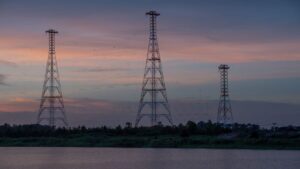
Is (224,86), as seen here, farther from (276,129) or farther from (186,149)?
(276,129)

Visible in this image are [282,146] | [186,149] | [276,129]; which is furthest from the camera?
[276,129]

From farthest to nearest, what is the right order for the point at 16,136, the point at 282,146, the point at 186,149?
the point at 16,136, the point at 186,149, the point at 282,146

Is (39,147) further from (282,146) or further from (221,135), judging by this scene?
(282,146)

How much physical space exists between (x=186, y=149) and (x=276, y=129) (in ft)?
63.4

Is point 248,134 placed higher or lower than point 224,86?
lower

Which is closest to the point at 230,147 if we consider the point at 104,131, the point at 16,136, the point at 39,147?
the point at 104,131

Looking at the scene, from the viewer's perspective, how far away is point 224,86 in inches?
2783

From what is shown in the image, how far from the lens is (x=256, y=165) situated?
1838 inches

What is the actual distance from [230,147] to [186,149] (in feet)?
21.6

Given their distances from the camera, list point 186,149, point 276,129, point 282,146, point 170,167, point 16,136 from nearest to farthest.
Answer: point 170,167
point 282,146
point 186,149
point 276,129
point 16,136

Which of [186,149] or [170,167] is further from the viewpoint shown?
[186,149]

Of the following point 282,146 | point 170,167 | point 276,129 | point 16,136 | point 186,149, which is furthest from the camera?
point 16,136

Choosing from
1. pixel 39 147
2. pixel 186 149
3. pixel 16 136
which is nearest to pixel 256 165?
pixel 186 149

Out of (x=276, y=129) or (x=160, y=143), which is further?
(x=276, y=129)
